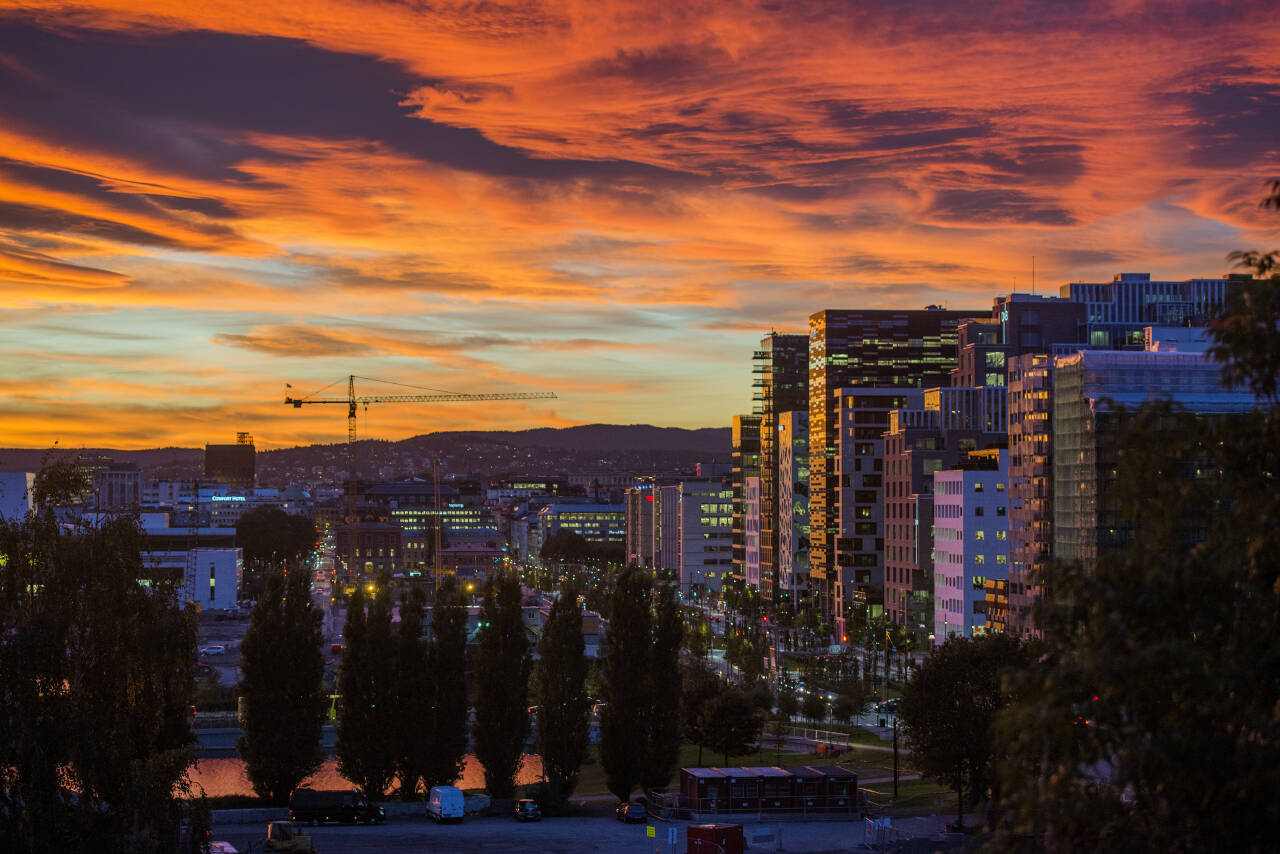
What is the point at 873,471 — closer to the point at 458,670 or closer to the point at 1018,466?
the point at 1018,466

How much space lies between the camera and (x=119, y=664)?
35.7 m

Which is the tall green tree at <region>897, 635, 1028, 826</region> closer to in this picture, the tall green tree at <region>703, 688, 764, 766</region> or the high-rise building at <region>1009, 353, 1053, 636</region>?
the tall green tree at <region>703, 688, 764, 766</region>

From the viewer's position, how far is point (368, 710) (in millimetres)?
60875

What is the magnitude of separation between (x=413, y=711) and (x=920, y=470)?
9956 centimetres

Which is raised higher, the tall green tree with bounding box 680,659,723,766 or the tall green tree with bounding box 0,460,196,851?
the tall green tree with bounding box 0,460,196,851

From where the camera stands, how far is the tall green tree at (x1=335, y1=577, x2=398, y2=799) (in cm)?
6034

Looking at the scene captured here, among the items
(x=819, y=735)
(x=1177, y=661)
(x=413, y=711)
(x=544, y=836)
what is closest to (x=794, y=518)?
(x=819, y=735)

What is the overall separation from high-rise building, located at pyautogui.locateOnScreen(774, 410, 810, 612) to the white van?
12712 centimetres

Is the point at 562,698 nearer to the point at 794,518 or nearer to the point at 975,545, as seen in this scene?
the point at 975,545

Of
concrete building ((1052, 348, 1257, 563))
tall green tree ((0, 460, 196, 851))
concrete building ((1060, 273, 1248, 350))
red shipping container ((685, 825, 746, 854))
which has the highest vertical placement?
concrete building ((1060, 273, 1248, 350))

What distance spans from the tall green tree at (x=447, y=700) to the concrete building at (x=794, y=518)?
400 ft

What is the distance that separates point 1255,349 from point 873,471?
514ft

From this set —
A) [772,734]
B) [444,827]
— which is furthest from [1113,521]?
[444,827]

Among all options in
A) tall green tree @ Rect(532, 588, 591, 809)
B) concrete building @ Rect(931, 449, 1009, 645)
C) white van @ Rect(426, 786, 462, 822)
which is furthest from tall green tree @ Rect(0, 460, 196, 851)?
concrete building @ Rect(931, 449, 1009, 645)
